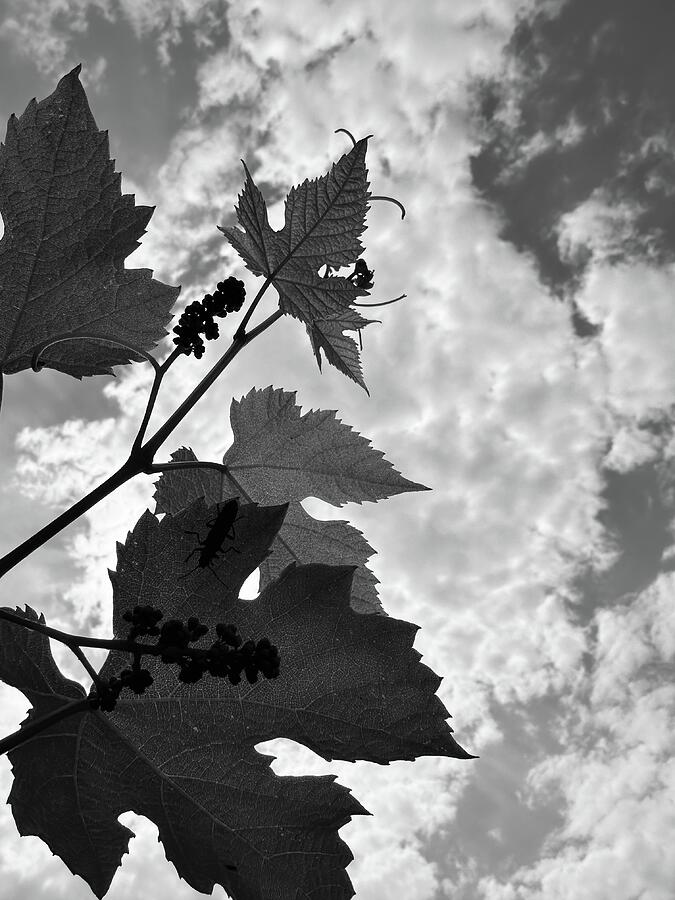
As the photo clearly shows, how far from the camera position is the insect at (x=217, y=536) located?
5.98 feet

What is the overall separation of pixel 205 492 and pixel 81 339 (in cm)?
59

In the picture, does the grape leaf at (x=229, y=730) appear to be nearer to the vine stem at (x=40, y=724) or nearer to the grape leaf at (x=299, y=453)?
the vine stem at (x=40, y=724)

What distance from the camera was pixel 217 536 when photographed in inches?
73.7

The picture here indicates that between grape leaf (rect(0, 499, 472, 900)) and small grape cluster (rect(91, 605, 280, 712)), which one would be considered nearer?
small grape cluster (rect(91, 605, 280, 712))

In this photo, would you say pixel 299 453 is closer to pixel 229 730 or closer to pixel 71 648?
pixel 229 730

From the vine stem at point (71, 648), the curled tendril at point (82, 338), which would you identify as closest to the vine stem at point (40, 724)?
the vine stem at point (71, 648)

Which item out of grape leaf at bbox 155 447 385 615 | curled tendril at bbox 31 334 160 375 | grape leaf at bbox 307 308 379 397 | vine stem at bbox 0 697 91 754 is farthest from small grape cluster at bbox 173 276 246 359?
vine stem at bbox 0 697 91 754

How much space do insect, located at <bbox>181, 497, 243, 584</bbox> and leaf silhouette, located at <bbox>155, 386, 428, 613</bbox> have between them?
2.10 ft

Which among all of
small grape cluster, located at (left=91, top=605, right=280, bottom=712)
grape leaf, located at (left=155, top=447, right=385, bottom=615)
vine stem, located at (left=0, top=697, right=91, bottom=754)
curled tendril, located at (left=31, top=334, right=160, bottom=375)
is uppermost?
grape leaf, located at (left=155, top=447, right=385, bottom=615)

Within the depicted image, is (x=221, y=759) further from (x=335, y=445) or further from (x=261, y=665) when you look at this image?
(x=335, y=445)

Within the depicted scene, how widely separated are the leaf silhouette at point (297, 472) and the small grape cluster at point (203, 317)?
2.09 feet

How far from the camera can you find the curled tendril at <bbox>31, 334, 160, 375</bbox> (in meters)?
2.08

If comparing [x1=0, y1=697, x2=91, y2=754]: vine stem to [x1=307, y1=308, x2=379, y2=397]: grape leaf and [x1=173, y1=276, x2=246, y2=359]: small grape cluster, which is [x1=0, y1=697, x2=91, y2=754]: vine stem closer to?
[x1=173, y1=276, x2=246, y2=359]: small grape cluster

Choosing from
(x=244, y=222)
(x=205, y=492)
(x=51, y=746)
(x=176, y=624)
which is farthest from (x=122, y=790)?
(x=244, y=222)
